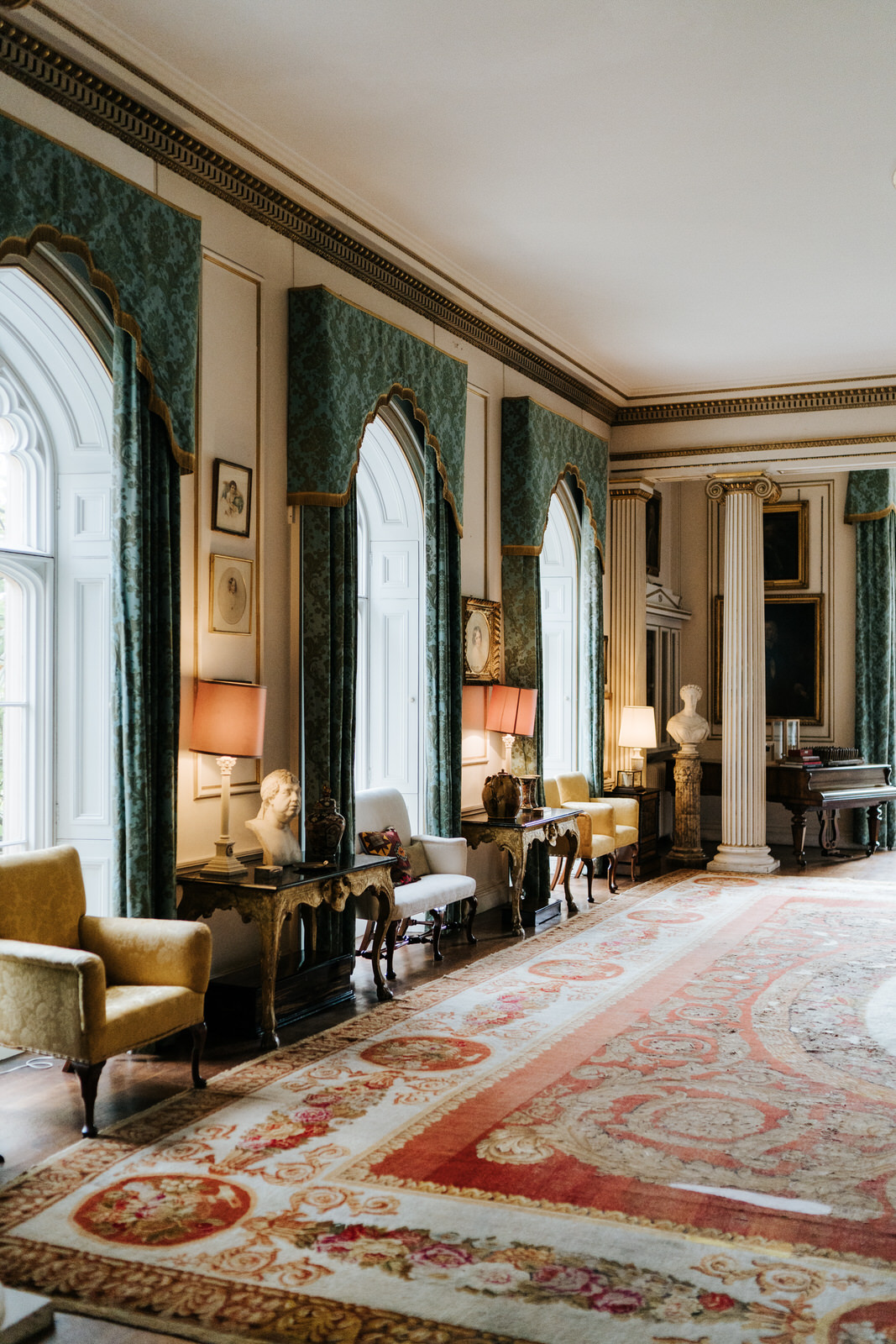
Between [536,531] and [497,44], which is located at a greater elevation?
[497,44]

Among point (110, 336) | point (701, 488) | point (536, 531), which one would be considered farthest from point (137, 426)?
point (701, 488)

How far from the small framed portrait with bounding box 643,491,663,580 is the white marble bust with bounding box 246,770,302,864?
7.42 m

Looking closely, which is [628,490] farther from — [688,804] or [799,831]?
[799,831]

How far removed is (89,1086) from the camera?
12.9 feet

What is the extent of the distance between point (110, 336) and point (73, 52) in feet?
3.36

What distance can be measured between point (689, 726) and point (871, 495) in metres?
3.31

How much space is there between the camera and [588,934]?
7.56 m

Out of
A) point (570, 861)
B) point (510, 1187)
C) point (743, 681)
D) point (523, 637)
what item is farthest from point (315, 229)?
point (743, 681)

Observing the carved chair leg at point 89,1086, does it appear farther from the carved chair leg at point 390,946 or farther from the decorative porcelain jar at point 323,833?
the carved chair leg at point 390,946

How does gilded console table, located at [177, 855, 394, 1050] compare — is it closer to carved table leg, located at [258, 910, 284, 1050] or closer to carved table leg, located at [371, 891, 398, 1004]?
carved table leg, located at [258, 910, 284, 1050]

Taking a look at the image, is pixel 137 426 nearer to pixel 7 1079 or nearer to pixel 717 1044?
pixel 7 1079

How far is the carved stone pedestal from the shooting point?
10.8 metres

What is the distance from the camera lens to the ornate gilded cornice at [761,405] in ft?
32.4

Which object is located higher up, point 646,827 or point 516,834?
point 516,834
